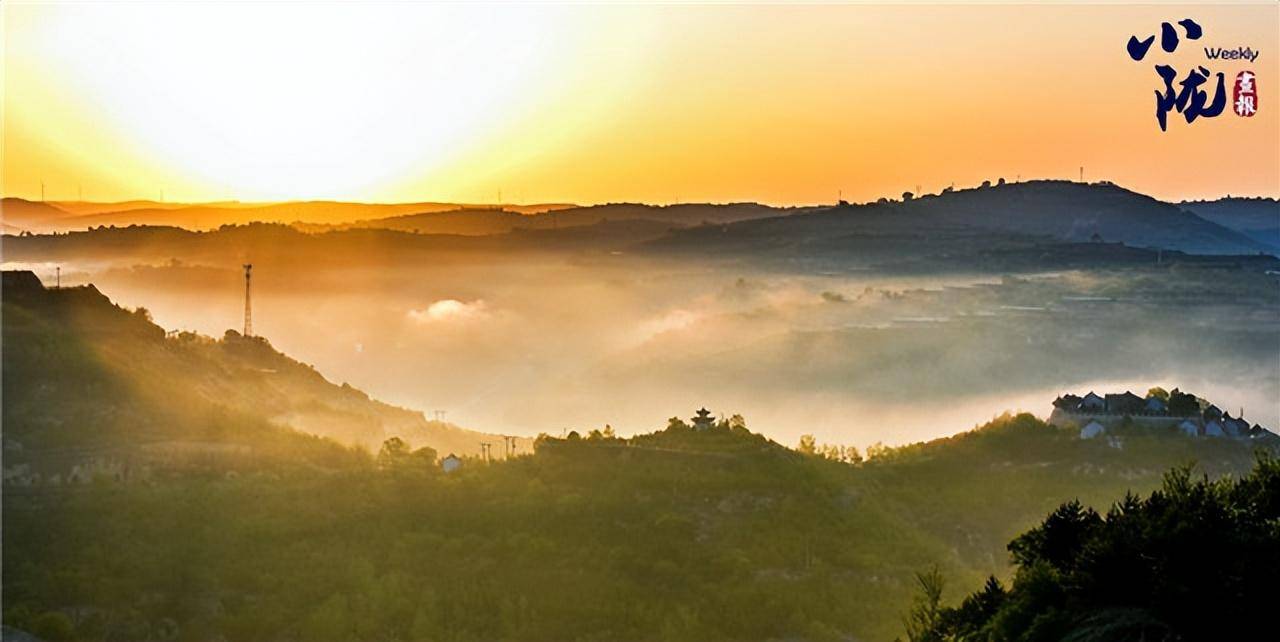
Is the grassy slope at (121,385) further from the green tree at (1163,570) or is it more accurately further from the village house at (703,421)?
the green tree at (1163,570)

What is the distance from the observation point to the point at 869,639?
94562mm

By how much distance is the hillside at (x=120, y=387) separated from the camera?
10631cm

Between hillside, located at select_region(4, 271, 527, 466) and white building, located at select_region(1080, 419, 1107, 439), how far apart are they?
57.9 metres

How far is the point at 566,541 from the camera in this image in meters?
107

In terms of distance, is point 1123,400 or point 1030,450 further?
point 1123,400

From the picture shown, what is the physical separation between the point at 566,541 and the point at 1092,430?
51542mm

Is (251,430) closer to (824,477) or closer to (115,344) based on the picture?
(115,344)

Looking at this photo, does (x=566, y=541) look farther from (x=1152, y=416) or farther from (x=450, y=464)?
→ (x=1152, y=416)

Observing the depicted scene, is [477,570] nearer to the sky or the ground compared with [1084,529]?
nearer to the ground

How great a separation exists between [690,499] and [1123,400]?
48224 mm

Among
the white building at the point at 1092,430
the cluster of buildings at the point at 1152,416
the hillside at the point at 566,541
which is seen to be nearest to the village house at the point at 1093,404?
the cluster of buildings at the point at 1152,416

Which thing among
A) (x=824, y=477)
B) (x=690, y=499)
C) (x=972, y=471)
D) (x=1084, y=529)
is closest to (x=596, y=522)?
(x=690, y=499)

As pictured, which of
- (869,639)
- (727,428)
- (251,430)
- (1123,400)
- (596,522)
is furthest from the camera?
(1123,400)

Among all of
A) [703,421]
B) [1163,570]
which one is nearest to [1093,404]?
[703,421]
